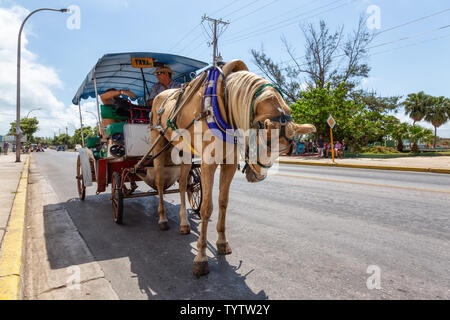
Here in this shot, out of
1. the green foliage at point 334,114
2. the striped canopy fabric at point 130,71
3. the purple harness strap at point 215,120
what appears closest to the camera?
the purple harness strap at point 215,120

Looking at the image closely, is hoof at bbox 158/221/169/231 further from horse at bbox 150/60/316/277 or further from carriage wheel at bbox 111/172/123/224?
horse at bbox 150/60/316/277

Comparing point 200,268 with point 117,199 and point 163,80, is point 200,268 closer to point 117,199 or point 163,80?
point 117,199

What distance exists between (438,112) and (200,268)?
135 feet

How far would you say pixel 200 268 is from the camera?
261 centimetres

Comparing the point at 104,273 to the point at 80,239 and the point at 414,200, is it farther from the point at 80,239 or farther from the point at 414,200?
the point at 414,200

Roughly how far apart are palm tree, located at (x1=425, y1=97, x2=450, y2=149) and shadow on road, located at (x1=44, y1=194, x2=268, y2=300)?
3963cm

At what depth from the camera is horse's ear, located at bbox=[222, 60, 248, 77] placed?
2.77 meters

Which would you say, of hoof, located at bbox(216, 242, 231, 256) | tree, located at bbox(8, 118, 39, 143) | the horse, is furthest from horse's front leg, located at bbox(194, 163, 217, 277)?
tree, located at bbox(8, 118, 39, 143)

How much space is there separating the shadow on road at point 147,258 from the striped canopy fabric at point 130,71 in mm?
2330

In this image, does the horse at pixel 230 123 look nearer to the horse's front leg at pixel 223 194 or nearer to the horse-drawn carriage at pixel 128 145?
the horse's front leg at pixel 223 194

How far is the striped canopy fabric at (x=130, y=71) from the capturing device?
194 inches

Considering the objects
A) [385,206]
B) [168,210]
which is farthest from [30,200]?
[385,206]
